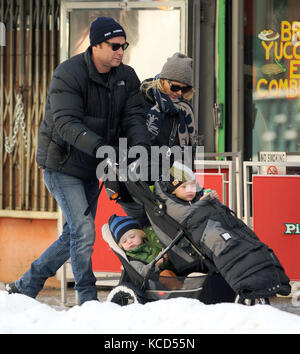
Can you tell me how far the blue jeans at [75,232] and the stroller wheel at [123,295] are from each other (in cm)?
47

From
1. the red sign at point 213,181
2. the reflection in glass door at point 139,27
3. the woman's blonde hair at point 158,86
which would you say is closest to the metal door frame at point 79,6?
the reflection in glass door at point 139,27

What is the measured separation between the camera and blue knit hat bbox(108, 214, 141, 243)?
5293 mm

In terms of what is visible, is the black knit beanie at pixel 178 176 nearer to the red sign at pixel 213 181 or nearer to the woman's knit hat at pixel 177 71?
the woman's knit hat at pixel 177 71

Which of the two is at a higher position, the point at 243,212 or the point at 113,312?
the point at 243,212

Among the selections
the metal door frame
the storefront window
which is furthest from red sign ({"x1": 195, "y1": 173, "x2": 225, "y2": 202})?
the metal door frame

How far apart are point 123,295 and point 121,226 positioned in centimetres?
45

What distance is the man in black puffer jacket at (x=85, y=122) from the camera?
5332 millimetres

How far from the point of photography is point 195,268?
5086 mm

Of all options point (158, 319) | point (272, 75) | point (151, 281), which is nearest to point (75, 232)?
point (151, 281)

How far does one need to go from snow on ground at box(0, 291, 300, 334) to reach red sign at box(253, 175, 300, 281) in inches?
92.1

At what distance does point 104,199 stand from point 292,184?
167 cm

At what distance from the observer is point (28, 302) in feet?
16.9
